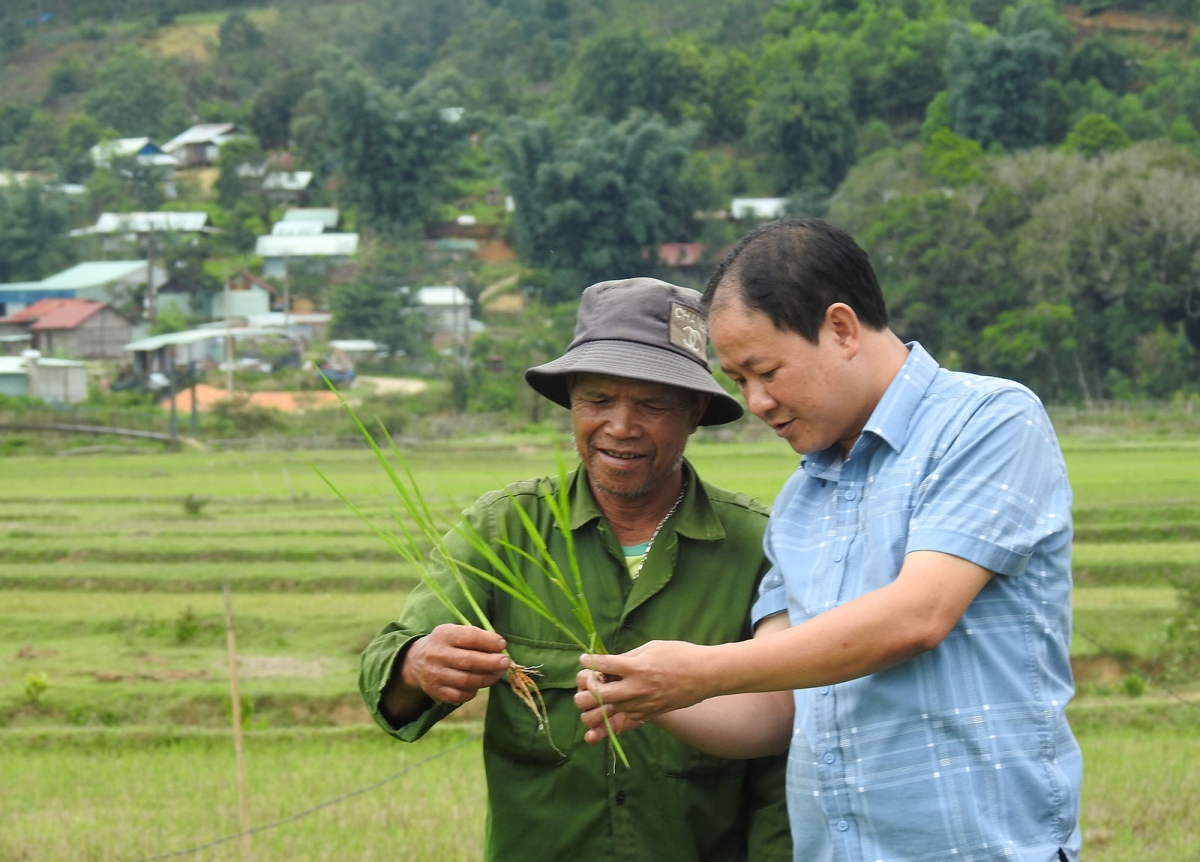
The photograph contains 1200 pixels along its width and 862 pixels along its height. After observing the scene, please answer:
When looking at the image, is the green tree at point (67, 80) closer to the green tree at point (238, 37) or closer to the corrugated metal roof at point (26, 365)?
the green tree at point (238, 37)

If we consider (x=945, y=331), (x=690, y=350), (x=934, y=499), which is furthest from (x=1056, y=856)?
(x=945, y=331)

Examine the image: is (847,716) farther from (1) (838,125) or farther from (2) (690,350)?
(1) (838,125)

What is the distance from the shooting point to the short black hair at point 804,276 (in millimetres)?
2154

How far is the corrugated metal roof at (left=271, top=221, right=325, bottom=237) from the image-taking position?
5653 cm

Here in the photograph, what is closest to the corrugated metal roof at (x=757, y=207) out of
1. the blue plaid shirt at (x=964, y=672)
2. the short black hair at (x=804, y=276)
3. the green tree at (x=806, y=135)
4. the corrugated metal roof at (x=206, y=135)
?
the green tree at (x=806, y=135)

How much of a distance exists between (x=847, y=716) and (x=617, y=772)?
1.96 ft

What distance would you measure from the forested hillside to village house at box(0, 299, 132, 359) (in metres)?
5.14

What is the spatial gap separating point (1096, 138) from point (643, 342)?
4771 cm

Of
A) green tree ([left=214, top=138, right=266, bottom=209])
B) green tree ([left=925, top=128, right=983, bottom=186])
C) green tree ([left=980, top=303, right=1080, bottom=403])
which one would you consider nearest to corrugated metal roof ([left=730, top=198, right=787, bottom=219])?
green tree ([left=925, top=128, right=983, bottom=186])

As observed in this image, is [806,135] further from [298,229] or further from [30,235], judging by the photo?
[30,235]

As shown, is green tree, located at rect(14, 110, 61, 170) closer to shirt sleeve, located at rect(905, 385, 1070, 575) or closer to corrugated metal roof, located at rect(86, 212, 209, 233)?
corrugated metal roof, located at rect(86, 212, 209, 233)

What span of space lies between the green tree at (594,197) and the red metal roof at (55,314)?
14.1 metres

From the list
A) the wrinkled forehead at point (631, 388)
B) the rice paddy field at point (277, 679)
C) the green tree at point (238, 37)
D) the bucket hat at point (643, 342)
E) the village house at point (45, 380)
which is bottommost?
the green tree at point (238, 37)

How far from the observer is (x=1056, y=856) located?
2.08 m
